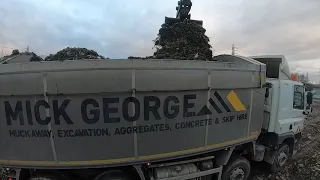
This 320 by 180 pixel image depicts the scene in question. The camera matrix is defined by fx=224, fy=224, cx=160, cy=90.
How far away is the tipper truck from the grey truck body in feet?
0.05

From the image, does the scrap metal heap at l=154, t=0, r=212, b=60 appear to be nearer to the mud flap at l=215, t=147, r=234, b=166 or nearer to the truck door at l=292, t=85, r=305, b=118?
the truck door at l=292, t=85, r=305, b=118

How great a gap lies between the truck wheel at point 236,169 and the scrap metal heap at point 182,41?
276cm

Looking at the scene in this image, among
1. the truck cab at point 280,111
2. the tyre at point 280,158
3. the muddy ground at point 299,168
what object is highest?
the truck cab at point 280,111

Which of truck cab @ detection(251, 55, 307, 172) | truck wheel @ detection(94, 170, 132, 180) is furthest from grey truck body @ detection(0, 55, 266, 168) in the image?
truck cab @ detection(251, 55, 307, 172)

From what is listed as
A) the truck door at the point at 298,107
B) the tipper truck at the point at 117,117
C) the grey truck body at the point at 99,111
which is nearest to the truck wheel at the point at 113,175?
the tipper truck at the point at 117,117

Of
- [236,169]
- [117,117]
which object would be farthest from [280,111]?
[117,117]

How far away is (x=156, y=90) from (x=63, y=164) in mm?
1826

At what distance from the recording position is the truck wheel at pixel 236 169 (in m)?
4.83

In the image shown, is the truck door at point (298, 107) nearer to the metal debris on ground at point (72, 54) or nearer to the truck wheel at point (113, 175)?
the truck wheel at point (113, 175)

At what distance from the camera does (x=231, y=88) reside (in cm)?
424

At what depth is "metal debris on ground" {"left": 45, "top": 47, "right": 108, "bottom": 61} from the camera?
5.02 metres

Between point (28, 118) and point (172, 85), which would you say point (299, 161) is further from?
point (28, 118)

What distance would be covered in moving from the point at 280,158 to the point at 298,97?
5.58 ft

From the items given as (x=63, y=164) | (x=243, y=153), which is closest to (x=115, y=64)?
(x=63, y=164)
